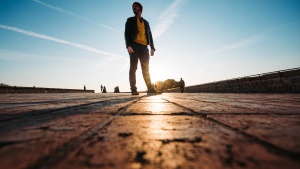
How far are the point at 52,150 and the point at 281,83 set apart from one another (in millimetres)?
6951

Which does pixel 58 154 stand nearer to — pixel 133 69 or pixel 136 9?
pixel 133 69

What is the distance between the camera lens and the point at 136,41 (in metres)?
4.93

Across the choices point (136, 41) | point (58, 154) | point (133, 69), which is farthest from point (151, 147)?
point (136, 41)

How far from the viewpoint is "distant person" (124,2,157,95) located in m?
4.85

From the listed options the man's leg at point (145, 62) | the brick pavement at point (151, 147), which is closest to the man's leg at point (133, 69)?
the man's leg at point (145, 62)

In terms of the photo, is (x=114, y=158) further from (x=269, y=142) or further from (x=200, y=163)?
(x=269, y=142)

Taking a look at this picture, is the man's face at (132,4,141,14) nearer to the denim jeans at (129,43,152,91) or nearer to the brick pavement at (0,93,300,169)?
the denim jeans at (129,43,152,91)

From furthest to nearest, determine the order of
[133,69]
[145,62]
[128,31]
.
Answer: [145,62], [133,69], [128,31]

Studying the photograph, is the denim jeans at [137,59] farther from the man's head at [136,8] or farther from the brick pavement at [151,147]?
the brick pavement at [151,147]

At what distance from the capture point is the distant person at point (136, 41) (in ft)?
15.9

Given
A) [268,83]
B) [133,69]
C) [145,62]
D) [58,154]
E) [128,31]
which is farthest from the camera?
[268,83]

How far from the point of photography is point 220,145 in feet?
2.04

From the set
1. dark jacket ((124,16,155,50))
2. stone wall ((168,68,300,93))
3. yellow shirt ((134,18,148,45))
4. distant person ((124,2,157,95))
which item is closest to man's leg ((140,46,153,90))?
distant person ((124,2,157,95))

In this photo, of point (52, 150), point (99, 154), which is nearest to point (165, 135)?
point (99, 154)
